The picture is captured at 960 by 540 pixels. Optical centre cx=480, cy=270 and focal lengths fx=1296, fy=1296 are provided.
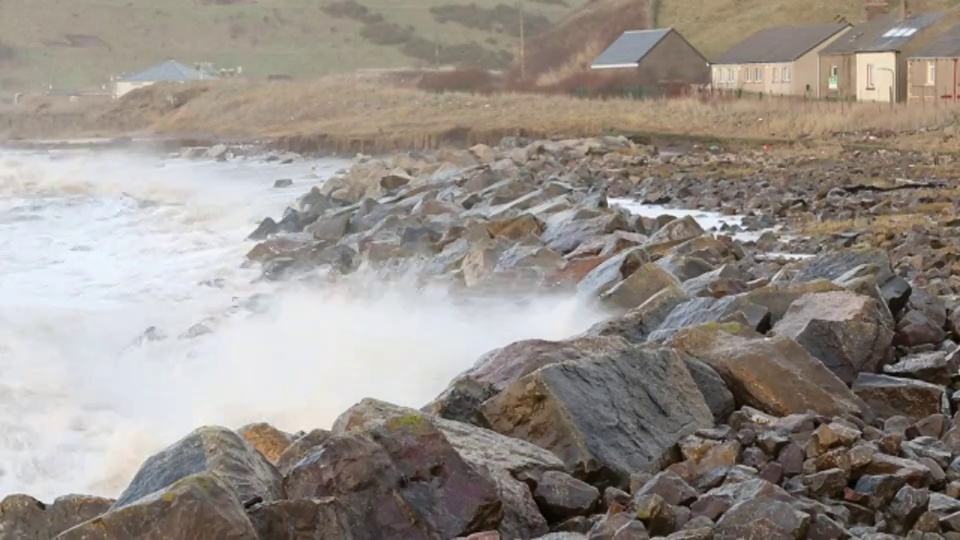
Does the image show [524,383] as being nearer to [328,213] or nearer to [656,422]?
[656,422]

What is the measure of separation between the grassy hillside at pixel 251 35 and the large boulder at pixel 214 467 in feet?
287

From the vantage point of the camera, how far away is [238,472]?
15.9ft

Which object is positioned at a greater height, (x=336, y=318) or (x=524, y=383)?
(x=524, y=383)

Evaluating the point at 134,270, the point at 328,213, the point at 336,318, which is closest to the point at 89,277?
the point at 134,270

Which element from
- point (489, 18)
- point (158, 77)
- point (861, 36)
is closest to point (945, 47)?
point (861, 36)

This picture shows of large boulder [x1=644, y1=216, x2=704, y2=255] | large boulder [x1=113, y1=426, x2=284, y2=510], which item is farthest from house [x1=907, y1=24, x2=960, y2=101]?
large boulder [x1=113, y1=426, x2=284, y2=510]

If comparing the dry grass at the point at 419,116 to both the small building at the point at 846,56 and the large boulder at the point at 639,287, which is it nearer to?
the small building at the point at 846,56

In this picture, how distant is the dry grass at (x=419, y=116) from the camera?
32.5m

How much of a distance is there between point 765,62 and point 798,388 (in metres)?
53.2

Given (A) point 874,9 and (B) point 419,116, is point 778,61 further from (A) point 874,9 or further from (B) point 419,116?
(B) point 419,116

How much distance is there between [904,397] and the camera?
6.82m

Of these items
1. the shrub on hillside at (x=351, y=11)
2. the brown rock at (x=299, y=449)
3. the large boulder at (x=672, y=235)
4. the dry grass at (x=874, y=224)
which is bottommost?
the dry grass at (x=874, y=224)

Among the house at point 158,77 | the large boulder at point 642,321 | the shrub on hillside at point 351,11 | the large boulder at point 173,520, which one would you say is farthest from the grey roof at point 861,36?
the shrub on hillside at point 351,11

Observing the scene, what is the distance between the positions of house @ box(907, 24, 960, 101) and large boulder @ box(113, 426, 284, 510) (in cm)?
4124
